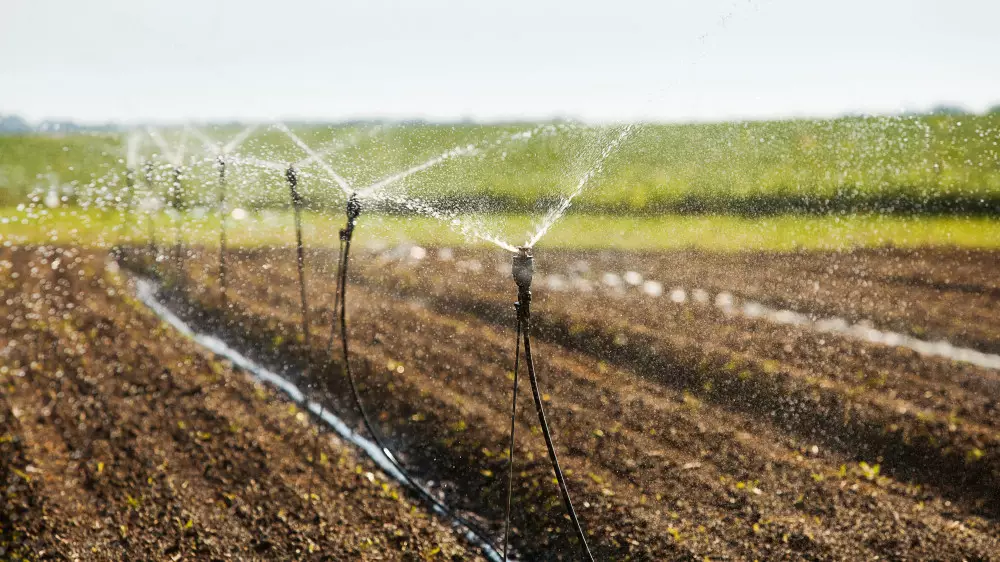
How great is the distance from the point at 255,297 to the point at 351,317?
189cm

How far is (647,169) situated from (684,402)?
16.7 m

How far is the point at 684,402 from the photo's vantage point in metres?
6.93

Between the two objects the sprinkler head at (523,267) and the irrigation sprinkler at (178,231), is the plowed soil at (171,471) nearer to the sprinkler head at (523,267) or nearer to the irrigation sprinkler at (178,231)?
the sprinkler head at (523,267)

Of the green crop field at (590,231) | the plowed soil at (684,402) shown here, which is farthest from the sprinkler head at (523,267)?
the green crop field at (590,231)

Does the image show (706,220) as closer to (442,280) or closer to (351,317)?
(442,280)

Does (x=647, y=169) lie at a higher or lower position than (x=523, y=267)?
higher

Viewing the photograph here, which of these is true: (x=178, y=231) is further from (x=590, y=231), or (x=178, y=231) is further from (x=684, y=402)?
(x=684, y=402)

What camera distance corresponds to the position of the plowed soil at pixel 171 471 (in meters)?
4.70

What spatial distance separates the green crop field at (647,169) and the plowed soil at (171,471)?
8.42m

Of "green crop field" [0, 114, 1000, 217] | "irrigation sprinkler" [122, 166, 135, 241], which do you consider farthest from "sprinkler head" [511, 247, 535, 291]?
"irrigation sprinkler" [122, 166, 135, 241]

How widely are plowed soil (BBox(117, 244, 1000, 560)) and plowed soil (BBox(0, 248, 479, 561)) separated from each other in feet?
1.96

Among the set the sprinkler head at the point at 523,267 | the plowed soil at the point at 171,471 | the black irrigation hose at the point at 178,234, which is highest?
the sprinkler head at the point at 523,267

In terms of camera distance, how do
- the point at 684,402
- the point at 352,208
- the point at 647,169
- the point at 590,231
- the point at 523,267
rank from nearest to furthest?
1. the point at 523,267
2. the point at 352,208
3. the point at 684,402
4. the point at 590,231
5. the point at 647,169

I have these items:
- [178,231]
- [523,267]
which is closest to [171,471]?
[523,267]
